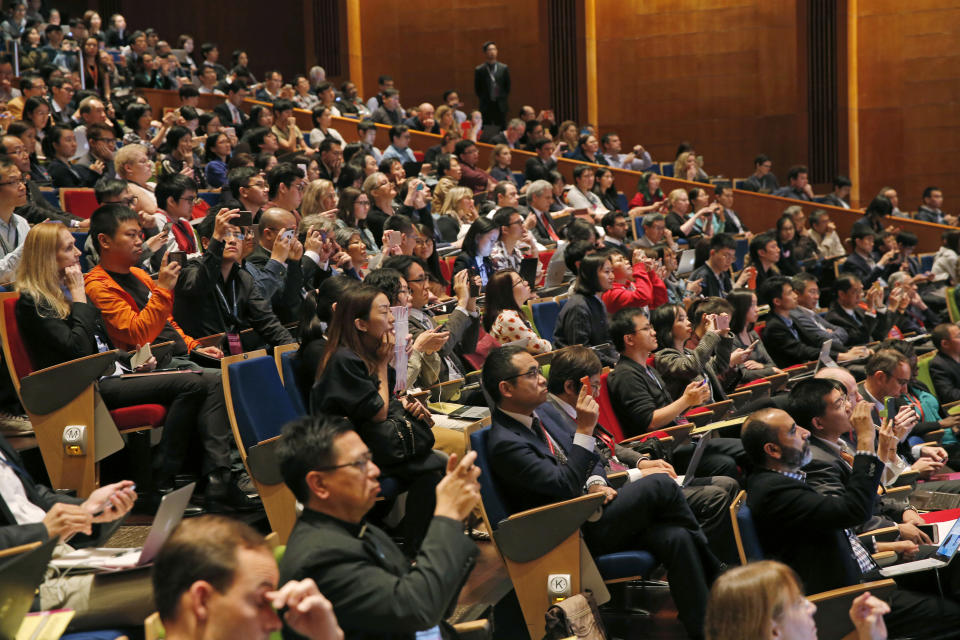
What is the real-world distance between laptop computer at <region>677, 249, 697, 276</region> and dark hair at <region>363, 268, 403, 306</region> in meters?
2.86

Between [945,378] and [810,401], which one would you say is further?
[945,378]

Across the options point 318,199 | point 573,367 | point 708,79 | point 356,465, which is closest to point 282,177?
point 318,199

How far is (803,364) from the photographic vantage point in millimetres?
4621

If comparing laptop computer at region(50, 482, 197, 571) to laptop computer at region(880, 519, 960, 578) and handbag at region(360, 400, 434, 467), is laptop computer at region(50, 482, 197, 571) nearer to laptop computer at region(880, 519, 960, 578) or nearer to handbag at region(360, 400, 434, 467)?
handbag at region(360, 400, 434, 467)

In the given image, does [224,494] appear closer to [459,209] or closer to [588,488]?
[588,488]

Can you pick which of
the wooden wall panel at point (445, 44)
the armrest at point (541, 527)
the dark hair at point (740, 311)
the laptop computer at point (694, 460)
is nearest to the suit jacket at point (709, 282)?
the dark hair at point (740, 311)

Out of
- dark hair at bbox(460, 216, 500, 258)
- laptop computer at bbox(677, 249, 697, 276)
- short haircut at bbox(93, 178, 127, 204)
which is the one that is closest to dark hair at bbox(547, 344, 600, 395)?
dark hair at bbox(460, 216, 500, 258)

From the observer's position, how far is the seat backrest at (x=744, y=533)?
8.29 feet

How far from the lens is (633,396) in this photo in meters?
3.41

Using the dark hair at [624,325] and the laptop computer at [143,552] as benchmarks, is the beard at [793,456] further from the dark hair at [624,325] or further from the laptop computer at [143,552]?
the laptop computer at [143,552]

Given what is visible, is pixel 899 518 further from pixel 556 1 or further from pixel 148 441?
pixel 556 1

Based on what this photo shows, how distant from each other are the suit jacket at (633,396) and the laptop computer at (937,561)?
0.91m

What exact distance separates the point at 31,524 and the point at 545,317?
2850 mm

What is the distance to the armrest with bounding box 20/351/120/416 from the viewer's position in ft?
9.45
